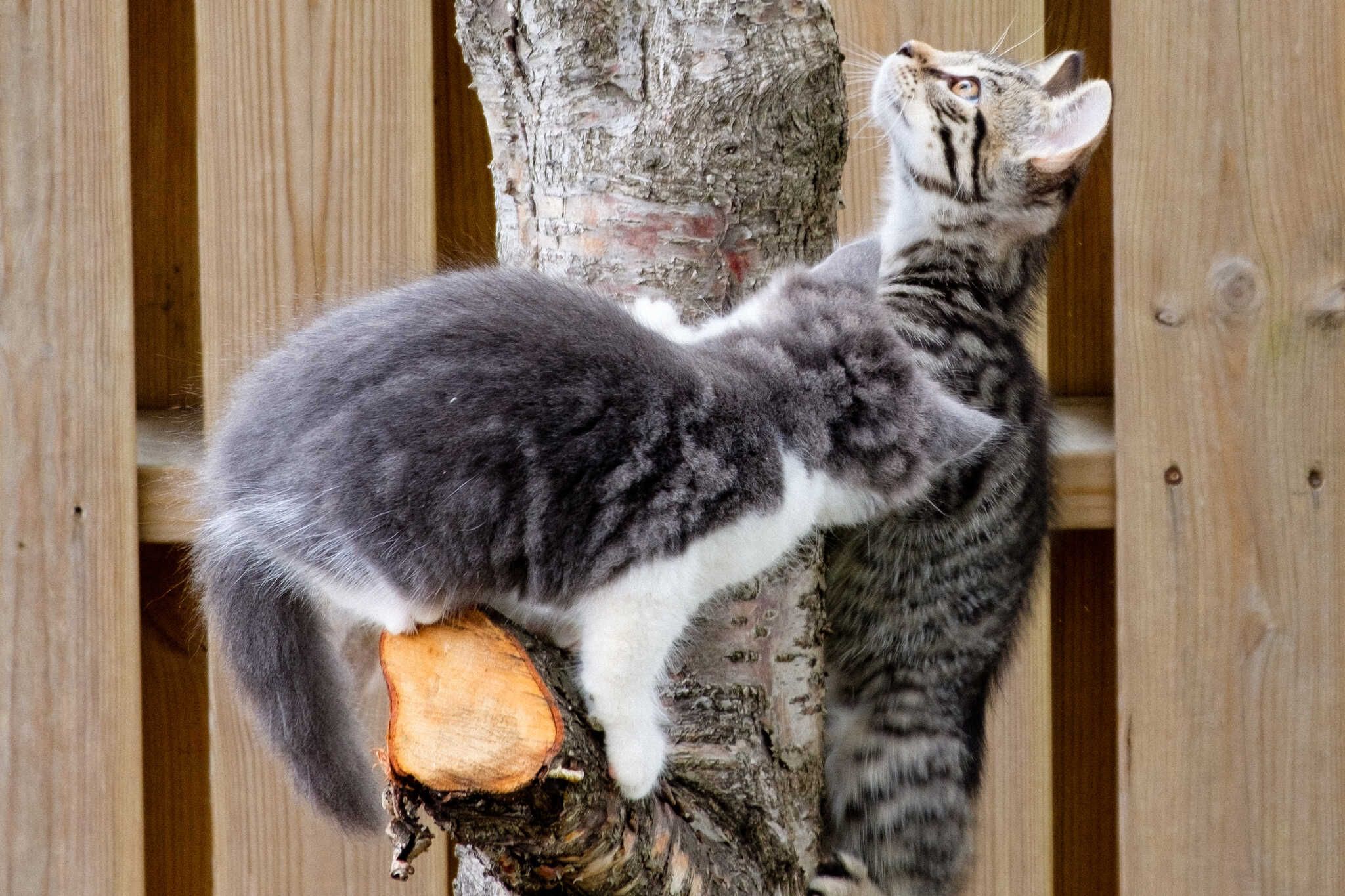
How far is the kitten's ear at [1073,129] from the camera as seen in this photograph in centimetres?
173

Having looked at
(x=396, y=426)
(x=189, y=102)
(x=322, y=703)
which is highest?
(x=189, y=102)

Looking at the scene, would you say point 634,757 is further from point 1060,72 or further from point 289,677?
point 1060,72

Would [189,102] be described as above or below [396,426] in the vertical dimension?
above

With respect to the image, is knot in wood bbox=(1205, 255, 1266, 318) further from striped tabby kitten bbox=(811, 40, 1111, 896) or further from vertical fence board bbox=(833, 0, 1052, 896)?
vertical fence board bbox=(833, 0, 1052, 896)

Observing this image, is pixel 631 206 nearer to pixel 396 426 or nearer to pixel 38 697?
pixel 396 426

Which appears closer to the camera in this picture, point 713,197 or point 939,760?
point 713,197

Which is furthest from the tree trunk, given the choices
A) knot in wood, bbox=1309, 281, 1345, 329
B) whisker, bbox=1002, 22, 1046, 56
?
knot in wood, bbox=1309, 281, 1345, 329

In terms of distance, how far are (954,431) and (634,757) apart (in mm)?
556

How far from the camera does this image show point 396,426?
1124 mm

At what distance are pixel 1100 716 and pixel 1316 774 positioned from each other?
315 mm

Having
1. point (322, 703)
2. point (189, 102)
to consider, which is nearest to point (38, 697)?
point (322, 703)

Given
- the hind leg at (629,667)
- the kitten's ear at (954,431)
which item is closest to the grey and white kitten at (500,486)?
the hind leg at (629,667)

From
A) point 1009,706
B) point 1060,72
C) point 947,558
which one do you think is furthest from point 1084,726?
point 1060,72

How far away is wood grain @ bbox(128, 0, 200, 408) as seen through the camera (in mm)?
1881
